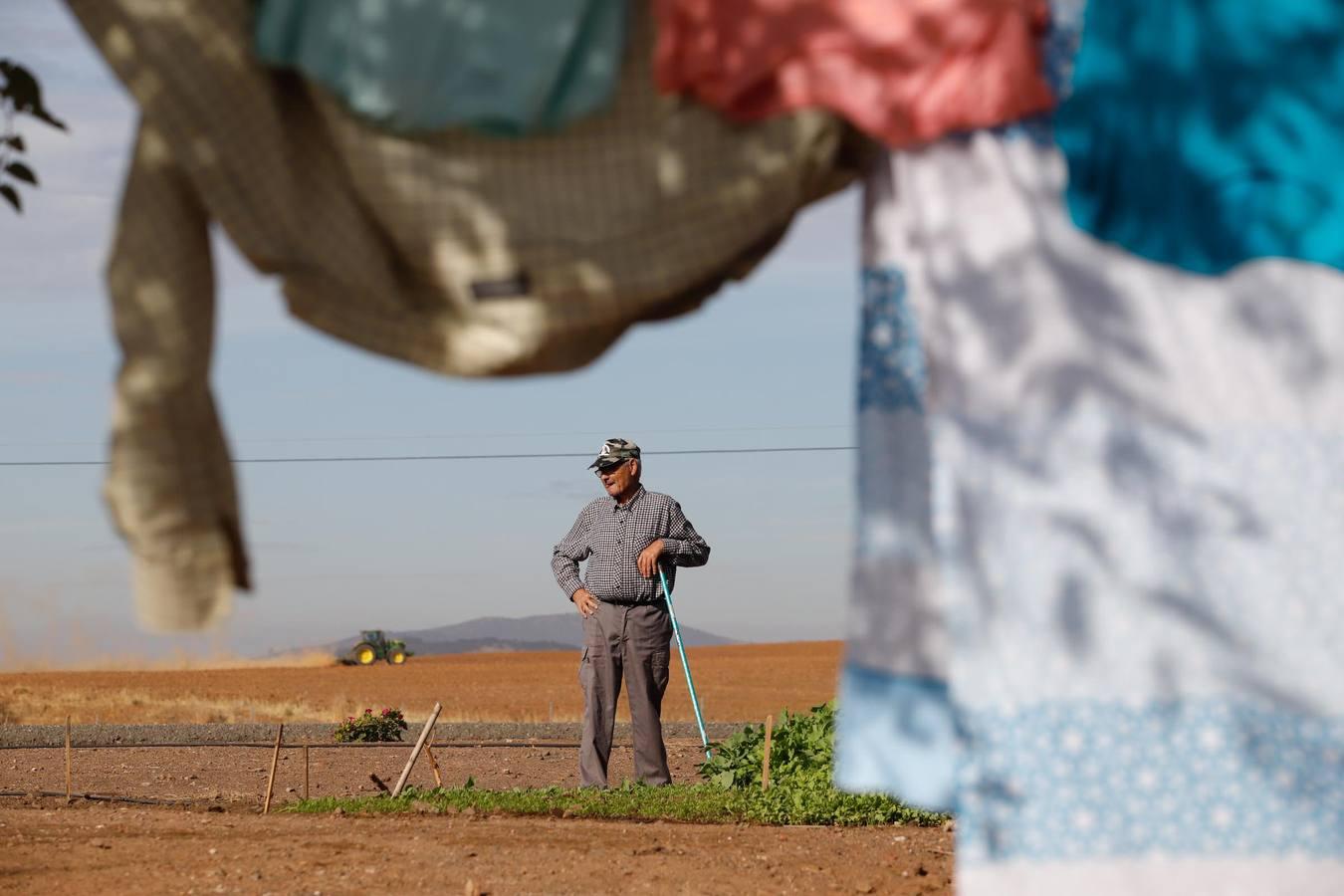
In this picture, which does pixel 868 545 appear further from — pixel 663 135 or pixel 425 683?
pixel 425 683

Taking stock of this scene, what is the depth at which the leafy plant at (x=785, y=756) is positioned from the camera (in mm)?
7754

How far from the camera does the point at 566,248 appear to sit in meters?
2.54

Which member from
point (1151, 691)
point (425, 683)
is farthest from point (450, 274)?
point (425, 683)

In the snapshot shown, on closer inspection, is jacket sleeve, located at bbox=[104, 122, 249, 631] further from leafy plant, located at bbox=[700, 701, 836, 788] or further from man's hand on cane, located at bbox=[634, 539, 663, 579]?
leafy plant, located at bbox=[700, 701, 836, 788]

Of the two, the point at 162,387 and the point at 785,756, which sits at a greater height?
the point at 162,387

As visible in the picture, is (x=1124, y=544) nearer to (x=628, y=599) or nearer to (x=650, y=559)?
(x=650, y=559)

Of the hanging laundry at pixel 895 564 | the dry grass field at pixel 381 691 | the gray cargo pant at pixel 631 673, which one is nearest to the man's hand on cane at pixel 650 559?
the gray cargo pant at pixel 631 673

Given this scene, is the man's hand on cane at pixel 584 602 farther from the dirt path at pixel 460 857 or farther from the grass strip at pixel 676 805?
the dirt path at pixel 460 857

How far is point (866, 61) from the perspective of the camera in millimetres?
2584

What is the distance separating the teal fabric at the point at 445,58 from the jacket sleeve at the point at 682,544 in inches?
214

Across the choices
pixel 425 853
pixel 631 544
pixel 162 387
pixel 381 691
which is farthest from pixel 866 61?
pixel 381 691

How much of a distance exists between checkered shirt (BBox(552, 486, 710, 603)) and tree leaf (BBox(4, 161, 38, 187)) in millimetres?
4391

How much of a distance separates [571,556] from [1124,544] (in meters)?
5.78

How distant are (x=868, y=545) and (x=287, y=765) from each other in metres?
8.40
